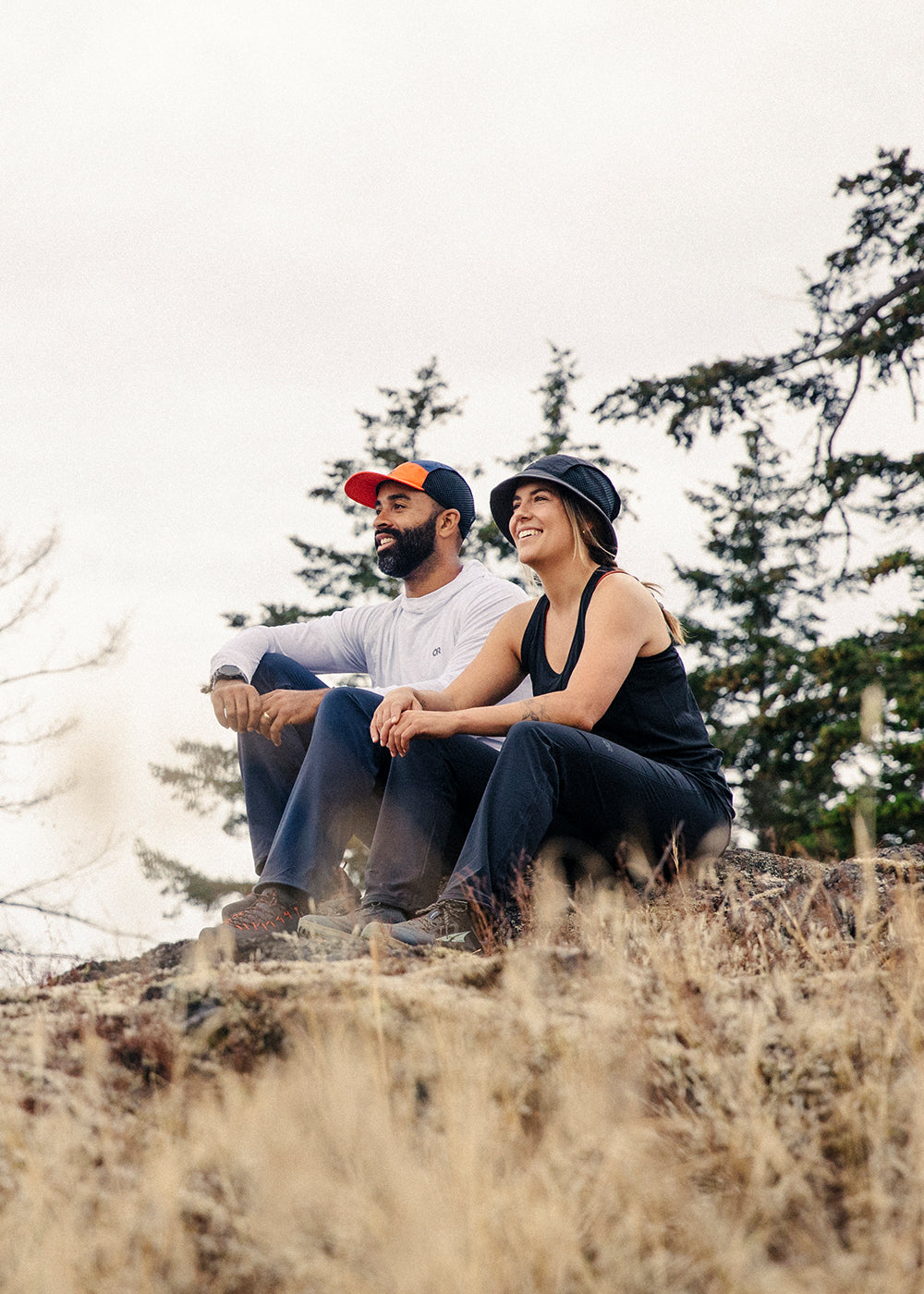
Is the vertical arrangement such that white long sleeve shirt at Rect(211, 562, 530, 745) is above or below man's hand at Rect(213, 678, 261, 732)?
above

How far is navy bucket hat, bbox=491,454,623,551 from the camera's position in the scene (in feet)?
13.9

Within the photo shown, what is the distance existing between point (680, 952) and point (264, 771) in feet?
7.13

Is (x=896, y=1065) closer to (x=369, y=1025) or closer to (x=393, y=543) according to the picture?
(x=369, y=1025)

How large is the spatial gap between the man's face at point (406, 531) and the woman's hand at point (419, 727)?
1.65 m

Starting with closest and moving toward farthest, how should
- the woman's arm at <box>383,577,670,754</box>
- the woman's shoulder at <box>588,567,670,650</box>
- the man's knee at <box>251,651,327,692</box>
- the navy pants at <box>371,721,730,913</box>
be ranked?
the navy pants at <box>371,721,730,913</box>
the woman's arm at <box>383,577,670,754</box>
the woman's shoulder at <box>588,567,670,650</box>
the man's knee at <box>251,651,327,692</box>

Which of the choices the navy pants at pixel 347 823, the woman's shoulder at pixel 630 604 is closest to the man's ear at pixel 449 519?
the navy pants at pixel 347 823

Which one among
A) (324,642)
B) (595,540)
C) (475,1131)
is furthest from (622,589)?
(475,1131)

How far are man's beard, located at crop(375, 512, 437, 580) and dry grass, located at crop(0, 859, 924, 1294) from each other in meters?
2.81

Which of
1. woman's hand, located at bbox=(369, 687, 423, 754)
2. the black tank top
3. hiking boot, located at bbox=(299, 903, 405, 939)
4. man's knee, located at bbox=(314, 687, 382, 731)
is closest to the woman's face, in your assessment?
the black tank top

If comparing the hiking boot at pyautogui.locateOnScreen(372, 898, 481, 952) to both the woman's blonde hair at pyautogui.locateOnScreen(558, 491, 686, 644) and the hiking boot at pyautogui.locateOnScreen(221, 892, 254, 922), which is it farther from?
the woman's blonde hair at pyautogui.locateOnScreen(558, 491, 686, 644)

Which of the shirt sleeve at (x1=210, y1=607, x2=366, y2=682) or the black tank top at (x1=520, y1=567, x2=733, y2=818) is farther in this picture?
the shirt sleeve at (x1=210, y1=607, x2=366, y2=682)

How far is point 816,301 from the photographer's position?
1232 centimetres

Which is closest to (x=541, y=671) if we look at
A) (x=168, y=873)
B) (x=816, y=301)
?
(x=816, y=301)

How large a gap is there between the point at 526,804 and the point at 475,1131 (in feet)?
5.80
